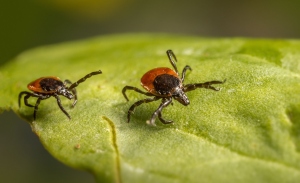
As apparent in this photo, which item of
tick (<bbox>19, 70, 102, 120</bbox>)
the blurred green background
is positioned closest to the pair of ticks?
tick (<bbox>19, 70, 102, 120</bbox>)

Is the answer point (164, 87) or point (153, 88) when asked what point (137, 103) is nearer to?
point (153, 88)

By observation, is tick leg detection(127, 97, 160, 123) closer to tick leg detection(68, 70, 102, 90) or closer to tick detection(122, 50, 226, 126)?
tick detection(122, 50, 226, 126)

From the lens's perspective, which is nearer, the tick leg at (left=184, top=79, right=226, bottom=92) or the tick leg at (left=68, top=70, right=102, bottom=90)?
the tick leg at (left=184, top=79, right=226, bottom=92)

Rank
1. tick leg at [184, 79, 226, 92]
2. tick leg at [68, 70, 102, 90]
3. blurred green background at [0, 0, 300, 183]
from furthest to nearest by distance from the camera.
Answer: blurred green background at [0, 0, 300, 183] < tick leg at [68, 70, 102, 90] < tick leg at [184, 79, 226, 92]

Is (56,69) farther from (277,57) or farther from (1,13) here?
(1,13)

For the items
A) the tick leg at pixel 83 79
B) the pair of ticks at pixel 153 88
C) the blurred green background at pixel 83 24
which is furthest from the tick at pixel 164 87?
the blurred green background at pixel 83 24
